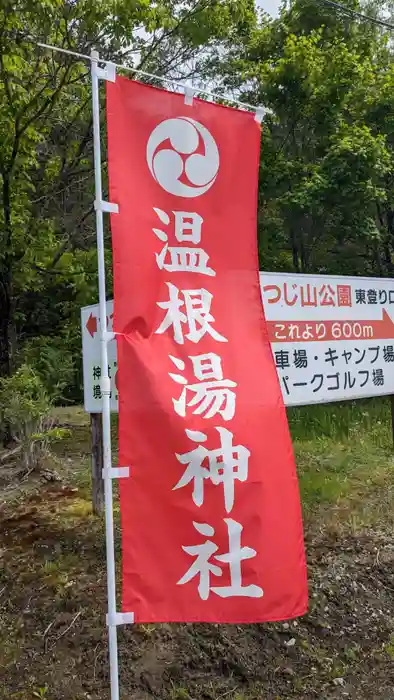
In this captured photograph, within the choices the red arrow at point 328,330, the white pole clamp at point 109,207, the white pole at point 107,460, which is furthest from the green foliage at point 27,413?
the white pole clamp at point 109,207

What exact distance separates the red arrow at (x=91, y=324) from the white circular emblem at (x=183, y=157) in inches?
61.5

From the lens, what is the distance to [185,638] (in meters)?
3.07

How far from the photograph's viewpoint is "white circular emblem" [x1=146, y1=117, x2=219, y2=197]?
8.52 ft

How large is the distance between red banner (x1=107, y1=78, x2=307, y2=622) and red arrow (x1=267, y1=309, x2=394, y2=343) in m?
1.68

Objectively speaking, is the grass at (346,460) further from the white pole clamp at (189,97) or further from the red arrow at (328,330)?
the white pole clamp at (189,97)

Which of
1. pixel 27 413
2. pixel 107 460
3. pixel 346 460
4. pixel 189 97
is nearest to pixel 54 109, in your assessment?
pixel 27 413

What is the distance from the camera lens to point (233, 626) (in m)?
3.20

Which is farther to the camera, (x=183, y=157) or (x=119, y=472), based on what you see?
(x=183, y=157)

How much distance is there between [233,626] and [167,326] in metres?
1.77

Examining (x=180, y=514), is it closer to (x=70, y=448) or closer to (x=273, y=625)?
(x=273, y=625)

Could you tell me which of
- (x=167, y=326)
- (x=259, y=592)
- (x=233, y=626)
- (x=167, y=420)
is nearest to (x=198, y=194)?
(x=167, y=326)

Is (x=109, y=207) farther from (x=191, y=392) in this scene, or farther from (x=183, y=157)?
(x=191, y=392)

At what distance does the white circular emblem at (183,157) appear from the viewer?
8.52ft

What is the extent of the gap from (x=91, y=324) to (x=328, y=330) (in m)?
1.90
